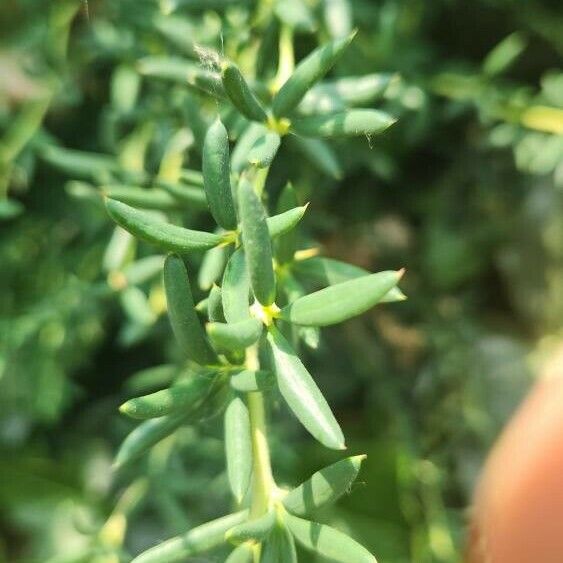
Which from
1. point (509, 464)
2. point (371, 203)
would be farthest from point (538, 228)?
point (509, 464)

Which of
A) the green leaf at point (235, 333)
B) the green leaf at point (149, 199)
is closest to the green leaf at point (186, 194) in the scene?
the green leaf at point (149, 199)

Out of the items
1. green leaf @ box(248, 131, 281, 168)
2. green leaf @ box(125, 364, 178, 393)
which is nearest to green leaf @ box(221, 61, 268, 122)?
green leaf @ box(248, 131, 281, 168)

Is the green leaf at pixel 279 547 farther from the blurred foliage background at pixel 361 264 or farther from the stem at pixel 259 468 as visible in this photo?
the blurred foliage background at pixel 361 264

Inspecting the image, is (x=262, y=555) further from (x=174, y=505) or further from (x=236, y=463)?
(x=174, y=505)

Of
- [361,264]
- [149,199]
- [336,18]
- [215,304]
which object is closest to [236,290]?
[215,304]

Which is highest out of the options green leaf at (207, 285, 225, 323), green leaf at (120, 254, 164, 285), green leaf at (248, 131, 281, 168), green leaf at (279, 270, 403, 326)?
green leaf at (248, 131, 281, 168)

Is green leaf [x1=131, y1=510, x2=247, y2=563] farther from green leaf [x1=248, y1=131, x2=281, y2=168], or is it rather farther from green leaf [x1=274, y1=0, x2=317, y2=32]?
green leaf [x1=274, y1=0, x2=317, y2=32]

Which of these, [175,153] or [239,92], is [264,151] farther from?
[175,153]
